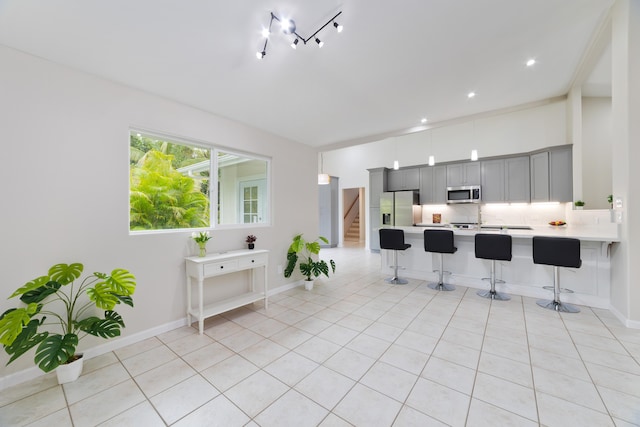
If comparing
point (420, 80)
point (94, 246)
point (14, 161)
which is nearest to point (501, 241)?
point (420, 80)

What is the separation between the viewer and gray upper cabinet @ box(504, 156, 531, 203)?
215 inches

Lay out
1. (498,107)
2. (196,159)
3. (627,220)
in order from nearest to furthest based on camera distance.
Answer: (627,220), (196,159), (498,107)

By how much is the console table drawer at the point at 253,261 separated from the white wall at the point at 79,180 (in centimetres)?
46

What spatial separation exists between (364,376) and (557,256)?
2.91 m

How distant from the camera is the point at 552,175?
4.95 metres

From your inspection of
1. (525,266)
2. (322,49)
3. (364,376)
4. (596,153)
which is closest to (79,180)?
(322,49)

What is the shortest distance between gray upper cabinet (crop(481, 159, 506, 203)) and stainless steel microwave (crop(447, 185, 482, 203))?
0.56ft

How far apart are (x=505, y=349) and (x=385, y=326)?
1113mm

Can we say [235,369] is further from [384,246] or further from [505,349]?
[384,246]

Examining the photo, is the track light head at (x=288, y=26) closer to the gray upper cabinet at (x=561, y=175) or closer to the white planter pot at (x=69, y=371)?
the white planter pot at (x=69, y=371)

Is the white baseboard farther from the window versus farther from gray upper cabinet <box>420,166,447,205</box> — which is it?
gray upper cabinet <box>420,166,447,205</box>

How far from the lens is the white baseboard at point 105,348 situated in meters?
1.92

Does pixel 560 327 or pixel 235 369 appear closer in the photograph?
pixel 235 369

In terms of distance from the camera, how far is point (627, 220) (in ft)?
8.31
